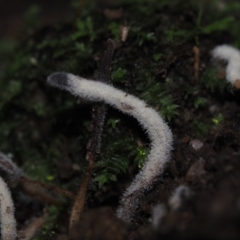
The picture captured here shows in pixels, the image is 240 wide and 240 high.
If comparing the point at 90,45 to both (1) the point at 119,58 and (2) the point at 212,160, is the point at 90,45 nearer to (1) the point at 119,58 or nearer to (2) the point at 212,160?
(1) the point at 119,58

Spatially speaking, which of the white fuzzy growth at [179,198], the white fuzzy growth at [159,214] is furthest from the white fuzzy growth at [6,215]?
the white fuzzy growth at [179,198]

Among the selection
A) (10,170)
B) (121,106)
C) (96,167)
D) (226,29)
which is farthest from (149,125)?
(226,29)

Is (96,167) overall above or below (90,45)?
below

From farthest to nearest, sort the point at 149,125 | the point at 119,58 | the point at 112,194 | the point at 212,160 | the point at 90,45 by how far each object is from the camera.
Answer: the point at 90,45, the point at 119,58, the point at 112,194, the point at 149,125, the point at 212,160

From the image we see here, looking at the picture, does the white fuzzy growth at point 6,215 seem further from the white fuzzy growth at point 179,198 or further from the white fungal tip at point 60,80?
the white fuzzy growth at point 179,198

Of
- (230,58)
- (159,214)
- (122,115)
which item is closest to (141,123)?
(122,115)

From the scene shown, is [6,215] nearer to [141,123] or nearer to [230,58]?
[141,123]
